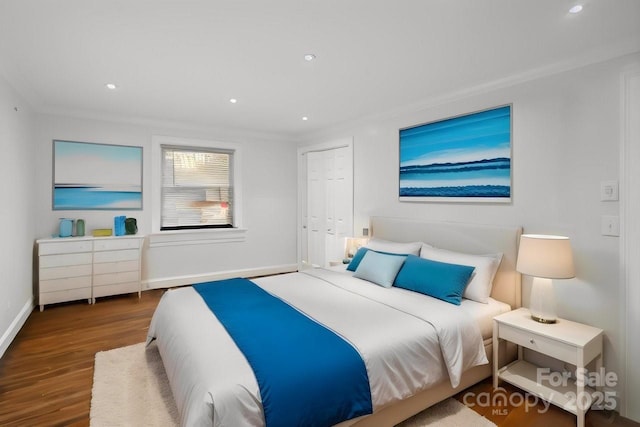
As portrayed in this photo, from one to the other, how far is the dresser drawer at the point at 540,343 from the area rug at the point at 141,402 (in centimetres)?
60

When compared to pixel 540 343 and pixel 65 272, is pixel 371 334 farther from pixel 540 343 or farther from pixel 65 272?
pixel 65 272

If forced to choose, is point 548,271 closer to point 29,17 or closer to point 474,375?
point 474,375

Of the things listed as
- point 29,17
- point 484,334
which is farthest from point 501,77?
point 29,17

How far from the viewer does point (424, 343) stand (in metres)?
2.05

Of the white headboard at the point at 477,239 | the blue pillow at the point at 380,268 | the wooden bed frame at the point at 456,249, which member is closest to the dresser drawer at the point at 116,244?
the blue pillow at the point at 380,268

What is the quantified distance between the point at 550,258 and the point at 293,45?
7.78 feet

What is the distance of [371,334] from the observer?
1.99m

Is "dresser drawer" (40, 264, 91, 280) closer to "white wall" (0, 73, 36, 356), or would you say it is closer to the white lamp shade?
"white wall" (0, 73, 36, 356)

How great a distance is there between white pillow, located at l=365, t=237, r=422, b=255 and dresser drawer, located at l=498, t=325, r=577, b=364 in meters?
1.10

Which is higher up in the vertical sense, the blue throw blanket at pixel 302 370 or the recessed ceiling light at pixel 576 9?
the recessed ceiling light at pixel 576 9

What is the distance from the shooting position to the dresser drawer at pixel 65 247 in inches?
153

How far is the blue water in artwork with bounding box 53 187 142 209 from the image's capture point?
423cm

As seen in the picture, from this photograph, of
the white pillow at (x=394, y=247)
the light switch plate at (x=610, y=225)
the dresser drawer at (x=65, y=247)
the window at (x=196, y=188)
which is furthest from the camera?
the window at (x=196, y=188)

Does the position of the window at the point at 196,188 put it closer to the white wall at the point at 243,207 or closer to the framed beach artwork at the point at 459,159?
the white wall at the point at 243,207
